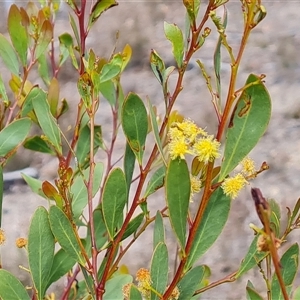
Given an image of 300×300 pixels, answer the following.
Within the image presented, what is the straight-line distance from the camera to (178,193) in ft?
1.69

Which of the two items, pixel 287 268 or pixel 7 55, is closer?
pixel 287 268

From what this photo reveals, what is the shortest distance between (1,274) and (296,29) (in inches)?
116

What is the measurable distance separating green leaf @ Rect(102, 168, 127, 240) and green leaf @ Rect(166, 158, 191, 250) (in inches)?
4.0

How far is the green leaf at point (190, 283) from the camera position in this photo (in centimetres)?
61

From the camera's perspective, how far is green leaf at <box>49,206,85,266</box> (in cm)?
59

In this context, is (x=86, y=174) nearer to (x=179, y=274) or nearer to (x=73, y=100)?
(x=179, y=274)

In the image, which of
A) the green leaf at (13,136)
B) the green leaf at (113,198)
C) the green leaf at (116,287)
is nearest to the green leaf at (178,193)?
the green leaf at (113,198)

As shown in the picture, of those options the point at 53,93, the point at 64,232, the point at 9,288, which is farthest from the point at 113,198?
the point at 53,93

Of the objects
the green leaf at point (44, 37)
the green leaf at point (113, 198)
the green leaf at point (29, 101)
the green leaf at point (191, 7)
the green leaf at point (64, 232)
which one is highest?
the green leaf at point (44, 37)

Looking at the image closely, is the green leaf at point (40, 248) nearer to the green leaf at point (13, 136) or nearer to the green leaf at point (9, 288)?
the green leaf at point (9, 288)

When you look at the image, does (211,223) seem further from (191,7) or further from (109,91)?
(109,91)

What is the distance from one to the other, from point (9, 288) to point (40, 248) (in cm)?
6

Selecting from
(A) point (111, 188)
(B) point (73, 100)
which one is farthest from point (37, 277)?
(B) point (73, 100)

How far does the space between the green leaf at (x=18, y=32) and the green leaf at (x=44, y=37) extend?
33 mm
